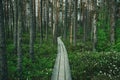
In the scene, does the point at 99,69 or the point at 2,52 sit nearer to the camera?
the point at 2,52

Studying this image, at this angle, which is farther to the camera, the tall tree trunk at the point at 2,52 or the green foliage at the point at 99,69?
the green foliage at the point at 99,69

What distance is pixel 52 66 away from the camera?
608 inches

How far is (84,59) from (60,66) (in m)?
1.80

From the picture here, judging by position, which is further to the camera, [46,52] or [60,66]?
[46,52]

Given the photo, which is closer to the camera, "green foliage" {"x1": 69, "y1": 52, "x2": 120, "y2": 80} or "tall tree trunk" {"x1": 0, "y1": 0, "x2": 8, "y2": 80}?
"tall tree trunk" {"x1": 0, "y1": 0, "x2": 8, "y2": 80}

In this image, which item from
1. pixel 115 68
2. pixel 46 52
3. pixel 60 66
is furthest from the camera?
pixel 46 52

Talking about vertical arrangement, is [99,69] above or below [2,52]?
below

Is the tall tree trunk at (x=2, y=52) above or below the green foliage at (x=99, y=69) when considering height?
above

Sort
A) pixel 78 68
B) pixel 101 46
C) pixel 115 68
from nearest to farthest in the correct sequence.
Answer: pixel 115 68 < pixel 78 68 < pixel 101 46

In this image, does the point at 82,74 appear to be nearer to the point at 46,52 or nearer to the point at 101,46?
the point at 46,52

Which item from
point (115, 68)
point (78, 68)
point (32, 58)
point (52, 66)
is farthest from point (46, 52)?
point (115, 68)

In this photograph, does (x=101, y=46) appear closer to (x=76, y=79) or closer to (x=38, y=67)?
(x=38, y=67)

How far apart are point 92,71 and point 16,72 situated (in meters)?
4.14

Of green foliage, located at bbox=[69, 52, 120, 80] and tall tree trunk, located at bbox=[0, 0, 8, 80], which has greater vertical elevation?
tall tree trunk, located at bbox=[0, 0, 8, 80]
